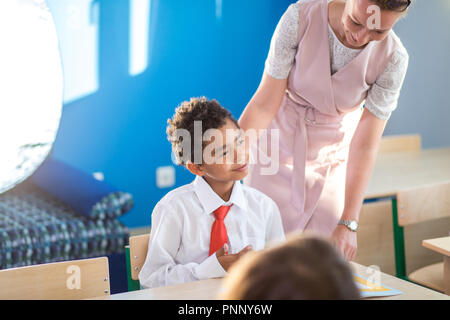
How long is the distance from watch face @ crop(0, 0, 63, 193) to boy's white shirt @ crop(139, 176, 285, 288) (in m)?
1.78

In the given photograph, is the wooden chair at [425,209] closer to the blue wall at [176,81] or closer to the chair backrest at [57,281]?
the chair backrest at [57,281]

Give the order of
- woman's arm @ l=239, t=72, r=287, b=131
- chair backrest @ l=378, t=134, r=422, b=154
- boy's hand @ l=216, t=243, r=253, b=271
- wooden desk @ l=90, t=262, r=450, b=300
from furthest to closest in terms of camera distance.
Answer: chair backrest @ l=378, t=134, r=422, b=154
woman's arm @ l=239, t=72, r=287, b=131
boy's hand @ l=216, t=243, r=253, b=271
wooden desk @ l=90, t=262, r=450, b=300

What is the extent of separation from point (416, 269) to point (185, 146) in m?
1.28

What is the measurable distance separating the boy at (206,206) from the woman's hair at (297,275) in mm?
902

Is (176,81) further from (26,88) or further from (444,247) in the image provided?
(444,247)

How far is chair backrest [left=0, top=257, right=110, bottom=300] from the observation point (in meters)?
1.43

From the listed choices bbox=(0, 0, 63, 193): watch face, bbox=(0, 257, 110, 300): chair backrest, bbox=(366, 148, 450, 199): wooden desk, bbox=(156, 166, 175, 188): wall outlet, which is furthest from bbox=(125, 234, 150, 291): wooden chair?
bbox=(156, 166, 175, 188): wall outlet

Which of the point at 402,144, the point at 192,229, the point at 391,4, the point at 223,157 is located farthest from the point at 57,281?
the point at 402,144

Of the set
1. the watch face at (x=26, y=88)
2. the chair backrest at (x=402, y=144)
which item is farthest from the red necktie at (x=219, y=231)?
the chair backrest at (x=402, y=144)

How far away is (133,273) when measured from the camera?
161cm

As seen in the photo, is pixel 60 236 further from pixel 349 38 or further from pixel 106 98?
pixel 349 38

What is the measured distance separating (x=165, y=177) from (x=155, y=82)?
2.15ft

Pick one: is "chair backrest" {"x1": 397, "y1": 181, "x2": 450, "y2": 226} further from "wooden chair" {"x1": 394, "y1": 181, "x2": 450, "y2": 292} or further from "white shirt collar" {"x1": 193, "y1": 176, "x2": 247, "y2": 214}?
"white shirt collar" {"x1": 193, "y1": 176, "x2": 247, "y2": 214}
